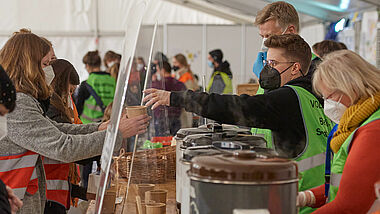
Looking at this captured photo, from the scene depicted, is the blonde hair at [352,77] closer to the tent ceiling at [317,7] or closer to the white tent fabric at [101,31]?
the tent ceiling at [317,7]

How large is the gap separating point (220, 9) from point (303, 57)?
33.6 ft

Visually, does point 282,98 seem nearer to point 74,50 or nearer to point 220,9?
point 74,50

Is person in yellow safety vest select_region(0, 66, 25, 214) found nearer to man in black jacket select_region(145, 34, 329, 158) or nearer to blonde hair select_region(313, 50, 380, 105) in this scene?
man in black jacket select_region(145, 34, 329, 158)

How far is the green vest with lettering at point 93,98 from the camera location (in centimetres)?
608

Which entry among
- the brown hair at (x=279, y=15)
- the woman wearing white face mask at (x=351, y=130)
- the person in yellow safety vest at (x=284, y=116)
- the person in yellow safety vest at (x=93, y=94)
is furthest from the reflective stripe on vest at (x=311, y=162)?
the person in yellow safety vest at (x=93, y=94)

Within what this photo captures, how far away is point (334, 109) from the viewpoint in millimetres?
Result: 1733

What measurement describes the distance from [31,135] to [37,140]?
0.11 ft

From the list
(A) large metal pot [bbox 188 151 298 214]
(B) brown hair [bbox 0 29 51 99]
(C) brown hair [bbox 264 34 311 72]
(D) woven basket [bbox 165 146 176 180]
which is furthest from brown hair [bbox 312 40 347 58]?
(A) large metal pot [bbox 188 151 298 214]

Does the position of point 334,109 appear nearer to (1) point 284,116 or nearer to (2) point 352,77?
(2) point 352,77

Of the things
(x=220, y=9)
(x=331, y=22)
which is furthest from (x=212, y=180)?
(x=220, y=9)

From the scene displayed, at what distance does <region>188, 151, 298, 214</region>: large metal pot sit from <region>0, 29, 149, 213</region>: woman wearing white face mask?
78 centimetres

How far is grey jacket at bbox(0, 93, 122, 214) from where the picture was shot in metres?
2.11

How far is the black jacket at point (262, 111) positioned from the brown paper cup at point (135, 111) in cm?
17

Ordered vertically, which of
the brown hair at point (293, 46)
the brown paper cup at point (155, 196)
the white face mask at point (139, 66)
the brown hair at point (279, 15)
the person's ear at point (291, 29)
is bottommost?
the brown paper cup at point (155, 196)
